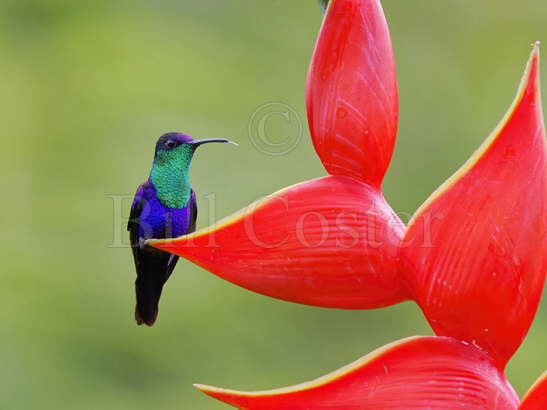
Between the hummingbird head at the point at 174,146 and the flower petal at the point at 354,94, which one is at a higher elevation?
the flower petal at the point at 354,94

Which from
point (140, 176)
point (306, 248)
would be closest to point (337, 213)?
point (306, 248)

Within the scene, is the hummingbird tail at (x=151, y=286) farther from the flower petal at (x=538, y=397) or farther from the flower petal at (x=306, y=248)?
the flower petal at (x=538, y=397)

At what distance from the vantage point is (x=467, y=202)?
0.36 metres

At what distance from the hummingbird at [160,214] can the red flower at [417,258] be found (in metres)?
0.07

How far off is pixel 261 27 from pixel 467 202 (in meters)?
1.24

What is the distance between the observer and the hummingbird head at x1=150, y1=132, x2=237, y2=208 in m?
0.43

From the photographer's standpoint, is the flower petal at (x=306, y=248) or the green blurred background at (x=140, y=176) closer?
the flower petal at (x=306, y=248)

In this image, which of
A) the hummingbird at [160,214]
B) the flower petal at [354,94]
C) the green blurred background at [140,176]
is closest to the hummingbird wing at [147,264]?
the hummingbird at [160,214]

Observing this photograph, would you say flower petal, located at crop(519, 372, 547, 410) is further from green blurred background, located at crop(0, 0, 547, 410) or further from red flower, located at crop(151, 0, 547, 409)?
green blurred background, located at crop(0, 0, 547, 410)

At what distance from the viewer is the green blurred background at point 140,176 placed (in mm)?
1365

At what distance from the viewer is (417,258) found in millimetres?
374

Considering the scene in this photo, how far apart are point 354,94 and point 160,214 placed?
0.16m

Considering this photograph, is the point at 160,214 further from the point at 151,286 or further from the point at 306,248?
the point at 306,248

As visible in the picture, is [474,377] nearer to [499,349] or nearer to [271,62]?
[499,349]
